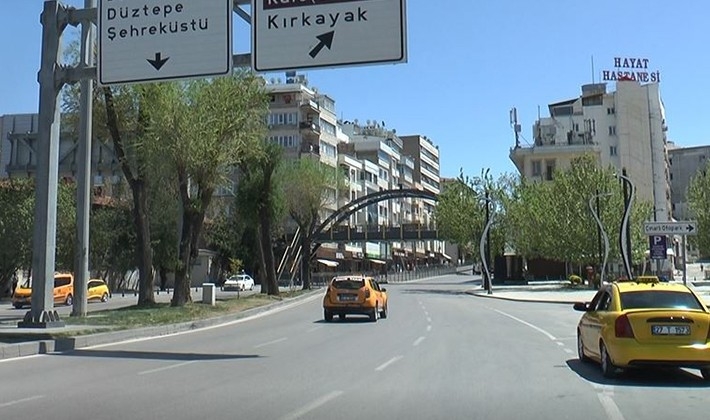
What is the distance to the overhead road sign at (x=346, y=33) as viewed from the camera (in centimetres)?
1491

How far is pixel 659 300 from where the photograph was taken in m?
11.9

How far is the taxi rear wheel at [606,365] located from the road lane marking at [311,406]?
4.38 meters

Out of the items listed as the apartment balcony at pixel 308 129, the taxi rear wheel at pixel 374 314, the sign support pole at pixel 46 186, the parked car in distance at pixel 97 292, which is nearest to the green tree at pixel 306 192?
the parked car in distance at pixel 97 292

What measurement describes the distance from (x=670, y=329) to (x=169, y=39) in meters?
11.7

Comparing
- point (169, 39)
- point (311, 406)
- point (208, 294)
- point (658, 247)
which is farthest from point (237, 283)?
point (311, 406)

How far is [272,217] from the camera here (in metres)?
45.7

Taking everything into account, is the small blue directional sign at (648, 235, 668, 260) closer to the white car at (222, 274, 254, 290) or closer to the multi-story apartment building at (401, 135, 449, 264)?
the white car at (222, 274, 254, 290)

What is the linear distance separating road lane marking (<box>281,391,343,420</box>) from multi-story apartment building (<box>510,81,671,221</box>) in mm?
92562

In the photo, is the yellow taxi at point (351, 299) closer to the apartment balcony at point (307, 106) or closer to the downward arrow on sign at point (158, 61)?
the downward arrow on sign at point (158, 61)

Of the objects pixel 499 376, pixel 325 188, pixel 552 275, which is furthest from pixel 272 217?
pixel 552 275

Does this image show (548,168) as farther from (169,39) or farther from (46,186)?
(169,39)

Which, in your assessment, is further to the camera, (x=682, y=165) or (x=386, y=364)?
(x=682, y=165)

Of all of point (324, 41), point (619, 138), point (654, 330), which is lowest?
point (654, 330)

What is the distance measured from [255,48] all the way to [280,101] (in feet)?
289
